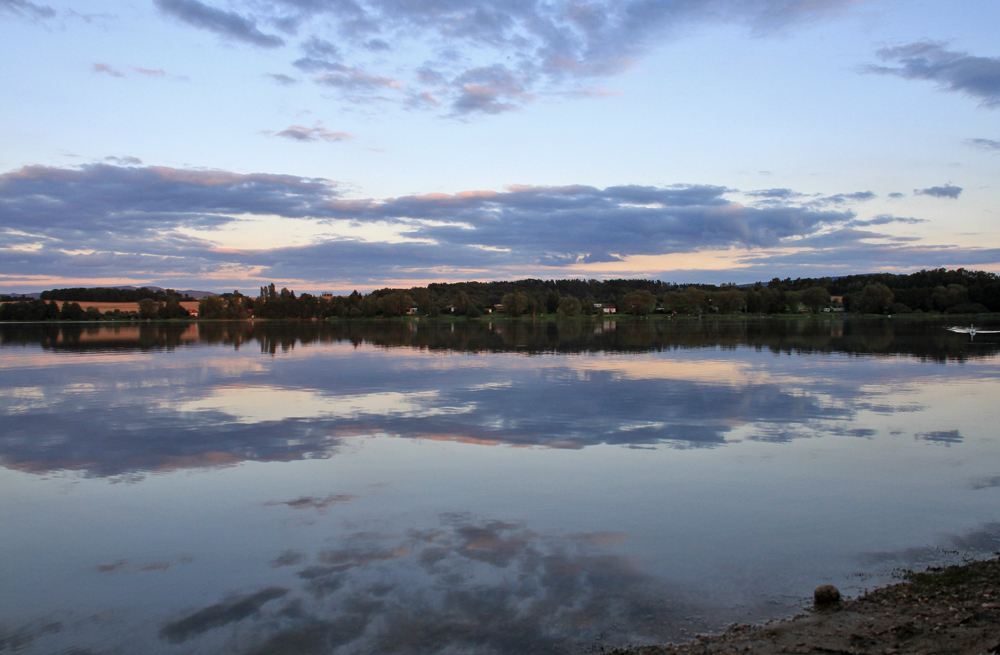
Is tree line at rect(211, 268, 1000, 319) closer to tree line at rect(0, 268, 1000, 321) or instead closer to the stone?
tree line at rect(0, 268, 1000, 321)

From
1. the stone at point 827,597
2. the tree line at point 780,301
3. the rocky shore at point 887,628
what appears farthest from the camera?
the tree line at point 780,301

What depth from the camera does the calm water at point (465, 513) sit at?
22.3 feet

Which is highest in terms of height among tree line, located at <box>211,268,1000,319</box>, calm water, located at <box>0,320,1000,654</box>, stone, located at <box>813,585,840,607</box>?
tree line, located at <box>211,268,1000,319</box>

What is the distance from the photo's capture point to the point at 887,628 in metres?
5.96

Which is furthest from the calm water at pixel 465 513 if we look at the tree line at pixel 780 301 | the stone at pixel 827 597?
the tree line at pixel 780 301

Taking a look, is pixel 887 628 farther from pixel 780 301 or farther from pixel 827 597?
pixel 780 301

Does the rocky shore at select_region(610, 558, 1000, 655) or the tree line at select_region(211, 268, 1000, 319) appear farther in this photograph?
the tree line at select_region(211, 268, 1000, 319)

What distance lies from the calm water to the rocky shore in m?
0.39

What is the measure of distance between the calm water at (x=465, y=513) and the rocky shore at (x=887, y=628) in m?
0.39

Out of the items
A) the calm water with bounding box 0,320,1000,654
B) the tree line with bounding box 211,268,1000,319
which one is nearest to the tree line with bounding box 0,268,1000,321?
the tree line with bounding box 211,268,1000,319

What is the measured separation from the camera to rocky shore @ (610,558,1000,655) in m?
5.61

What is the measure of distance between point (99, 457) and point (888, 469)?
16.8m

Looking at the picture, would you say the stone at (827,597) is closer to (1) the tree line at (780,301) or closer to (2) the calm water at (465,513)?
(2) the calm water at (465,513)

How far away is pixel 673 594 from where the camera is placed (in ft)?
23.6
